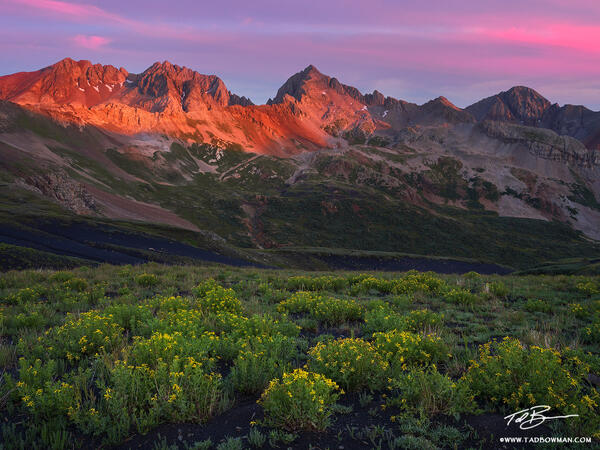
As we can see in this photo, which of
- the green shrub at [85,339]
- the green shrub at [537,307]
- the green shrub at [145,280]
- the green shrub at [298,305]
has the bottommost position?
the green shrub at [145,280]

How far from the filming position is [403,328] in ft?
24.8

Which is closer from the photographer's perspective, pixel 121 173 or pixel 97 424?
pixel 97 424

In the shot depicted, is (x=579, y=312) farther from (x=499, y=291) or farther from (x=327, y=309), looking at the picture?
(x=327, y=309)

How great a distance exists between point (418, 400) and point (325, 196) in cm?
12416

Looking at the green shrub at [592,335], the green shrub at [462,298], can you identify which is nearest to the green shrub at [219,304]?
the green shrub at [462,298]

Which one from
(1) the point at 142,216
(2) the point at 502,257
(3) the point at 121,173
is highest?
(3) the point at 121,173

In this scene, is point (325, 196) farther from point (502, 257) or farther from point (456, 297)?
point (456, 297)

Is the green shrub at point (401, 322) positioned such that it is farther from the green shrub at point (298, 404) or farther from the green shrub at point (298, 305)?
the green shrub at point (298, 404)

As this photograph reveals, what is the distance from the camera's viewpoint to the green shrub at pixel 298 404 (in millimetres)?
4188

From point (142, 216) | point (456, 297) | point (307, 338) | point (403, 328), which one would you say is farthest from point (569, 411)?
point (142, 216)
